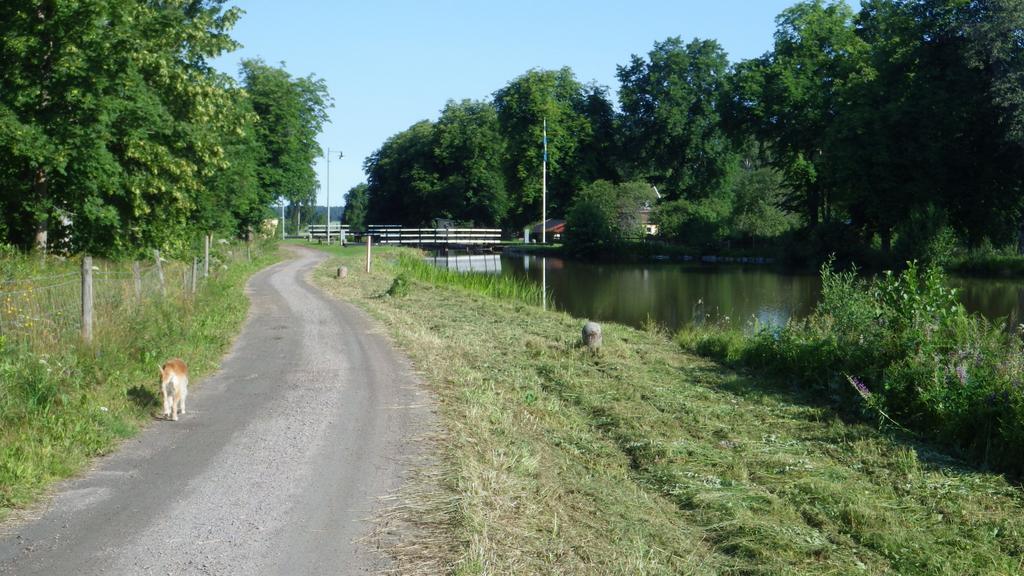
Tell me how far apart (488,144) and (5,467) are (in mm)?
86310

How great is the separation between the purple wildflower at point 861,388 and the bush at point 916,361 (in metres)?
0.03

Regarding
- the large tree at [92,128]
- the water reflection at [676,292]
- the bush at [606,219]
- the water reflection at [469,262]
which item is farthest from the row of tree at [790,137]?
the large tree at [92,128]

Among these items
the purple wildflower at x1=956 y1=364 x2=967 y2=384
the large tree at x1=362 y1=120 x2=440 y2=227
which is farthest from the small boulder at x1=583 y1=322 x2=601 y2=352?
the large tree at x1=362 y1=120 x2=440 y2=227

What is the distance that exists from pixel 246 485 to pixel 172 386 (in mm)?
2959

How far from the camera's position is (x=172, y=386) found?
10.3 metres

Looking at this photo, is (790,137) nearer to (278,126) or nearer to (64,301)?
(278,126)

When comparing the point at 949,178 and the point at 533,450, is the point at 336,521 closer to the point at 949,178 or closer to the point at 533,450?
the point at 533,450

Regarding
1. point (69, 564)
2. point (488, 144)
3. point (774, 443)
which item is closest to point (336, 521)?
point (69, 564)

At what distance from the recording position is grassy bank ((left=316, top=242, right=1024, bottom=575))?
7000 mm

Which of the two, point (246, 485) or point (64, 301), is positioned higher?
point (64, 301)

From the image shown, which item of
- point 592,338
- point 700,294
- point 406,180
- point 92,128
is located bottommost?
point 700,294

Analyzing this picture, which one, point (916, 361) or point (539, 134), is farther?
point (539, 134)

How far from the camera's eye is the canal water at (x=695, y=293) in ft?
95.2

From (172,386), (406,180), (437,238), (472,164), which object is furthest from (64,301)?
(406,180)
